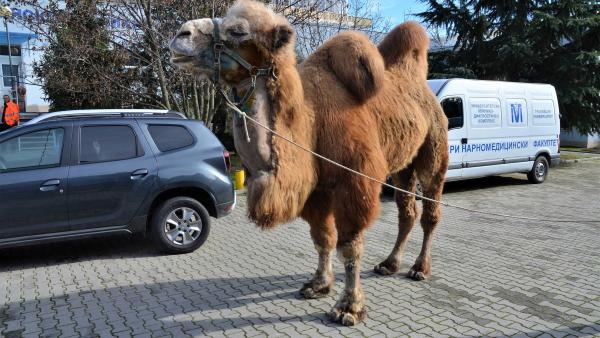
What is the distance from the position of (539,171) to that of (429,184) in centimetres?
894

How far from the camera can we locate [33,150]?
566cm

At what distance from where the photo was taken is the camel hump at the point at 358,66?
12.6ft

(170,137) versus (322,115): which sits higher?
(322,115)

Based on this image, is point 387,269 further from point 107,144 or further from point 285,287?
point 107,144

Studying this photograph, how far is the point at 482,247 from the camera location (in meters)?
6.57

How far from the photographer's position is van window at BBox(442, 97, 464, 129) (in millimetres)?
10477

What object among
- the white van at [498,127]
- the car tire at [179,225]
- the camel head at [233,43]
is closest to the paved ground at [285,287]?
the car tire at [179,225]

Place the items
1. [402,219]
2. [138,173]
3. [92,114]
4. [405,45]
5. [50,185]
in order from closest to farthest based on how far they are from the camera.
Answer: [405,45] < [402,219] < [50,185] < [138,173] < [92,114]

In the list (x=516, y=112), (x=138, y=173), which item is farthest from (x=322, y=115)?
(x=516, y=112)

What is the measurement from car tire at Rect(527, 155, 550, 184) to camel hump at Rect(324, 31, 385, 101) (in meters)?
10.2

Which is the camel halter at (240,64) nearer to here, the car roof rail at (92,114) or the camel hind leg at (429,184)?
the camel hind leg at (429,184)

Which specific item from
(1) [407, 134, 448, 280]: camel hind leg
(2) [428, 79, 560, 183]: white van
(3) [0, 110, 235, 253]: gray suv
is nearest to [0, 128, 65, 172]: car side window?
(3) [0, 110, 235, 253]: gray suv

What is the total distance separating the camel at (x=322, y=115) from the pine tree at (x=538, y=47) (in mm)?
12999

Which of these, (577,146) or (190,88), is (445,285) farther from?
(577,146)
